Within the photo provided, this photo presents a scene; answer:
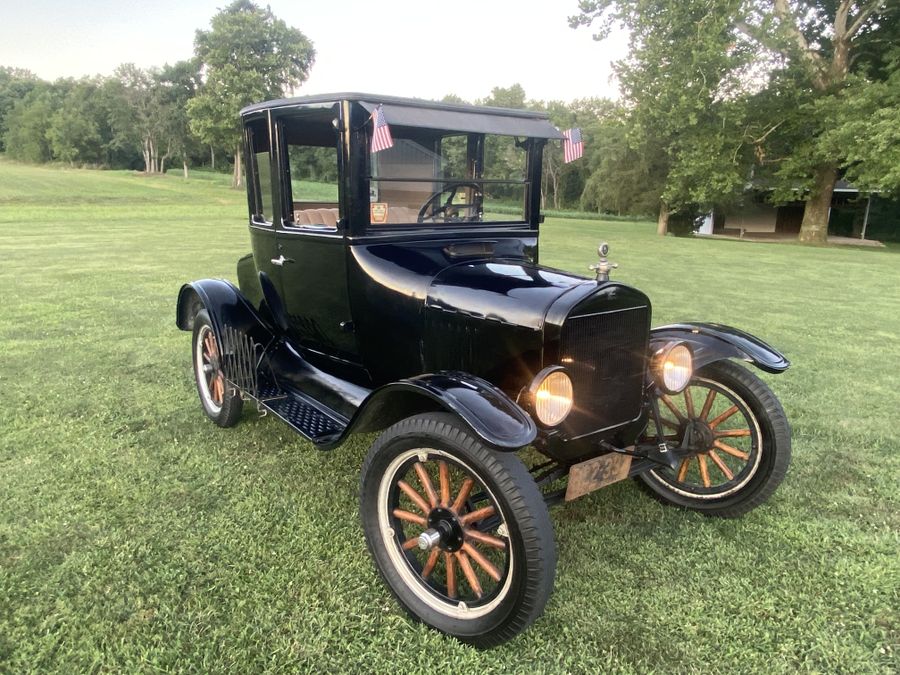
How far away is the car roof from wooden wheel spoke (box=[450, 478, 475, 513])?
1.69 m

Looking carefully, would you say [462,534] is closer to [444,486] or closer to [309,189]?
[444,486]

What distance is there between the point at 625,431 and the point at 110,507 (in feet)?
8.41

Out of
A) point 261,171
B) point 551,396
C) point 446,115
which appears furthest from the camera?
point 261,171

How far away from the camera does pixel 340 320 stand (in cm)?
325

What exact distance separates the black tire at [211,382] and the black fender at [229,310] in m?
0.07

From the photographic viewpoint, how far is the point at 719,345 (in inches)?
116

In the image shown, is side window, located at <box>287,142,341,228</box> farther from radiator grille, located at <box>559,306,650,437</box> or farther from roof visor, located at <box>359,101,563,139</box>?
radiator grille, located at <box>559,306,650,437</box>

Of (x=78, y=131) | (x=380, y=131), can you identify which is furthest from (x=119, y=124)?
(x=380, y=131)

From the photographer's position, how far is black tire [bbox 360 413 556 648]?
1.92m

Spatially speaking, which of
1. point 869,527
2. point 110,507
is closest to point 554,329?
point 869,527

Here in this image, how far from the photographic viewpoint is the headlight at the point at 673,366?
8.87ft

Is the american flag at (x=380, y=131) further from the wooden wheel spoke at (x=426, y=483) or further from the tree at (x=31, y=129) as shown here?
the tree at (x=31, y=129)

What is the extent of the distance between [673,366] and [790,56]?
23287 mm

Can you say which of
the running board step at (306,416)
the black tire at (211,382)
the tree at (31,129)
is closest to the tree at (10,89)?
the tree at (31,129)
